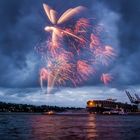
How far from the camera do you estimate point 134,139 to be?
6191 centimetres

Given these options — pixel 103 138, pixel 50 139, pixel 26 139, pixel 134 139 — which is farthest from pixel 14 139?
pixel 134 139

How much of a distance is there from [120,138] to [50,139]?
12332 millimetres

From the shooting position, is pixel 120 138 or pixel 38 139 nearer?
pixel 38 139

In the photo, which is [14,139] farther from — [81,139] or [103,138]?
[103,138]

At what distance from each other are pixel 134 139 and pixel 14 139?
1945 cm

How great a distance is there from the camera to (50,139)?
5922 cm

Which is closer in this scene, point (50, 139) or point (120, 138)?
point (50, 139)

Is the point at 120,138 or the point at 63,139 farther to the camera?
the point at 120,138

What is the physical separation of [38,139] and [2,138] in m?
6.17

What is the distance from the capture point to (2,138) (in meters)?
61.2

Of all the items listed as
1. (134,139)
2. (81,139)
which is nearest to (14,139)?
(81,139)

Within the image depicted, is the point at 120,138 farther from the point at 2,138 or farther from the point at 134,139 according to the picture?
the point at 2,138

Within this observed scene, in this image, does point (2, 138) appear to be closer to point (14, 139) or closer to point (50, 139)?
point (14, 139)

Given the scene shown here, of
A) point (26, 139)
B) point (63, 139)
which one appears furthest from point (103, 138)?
point (26, 139)
